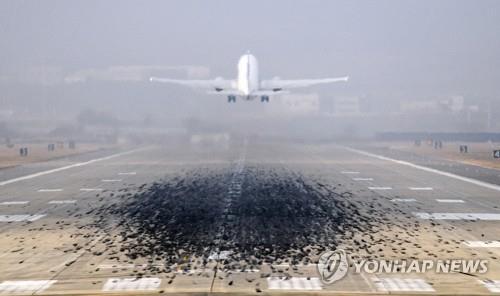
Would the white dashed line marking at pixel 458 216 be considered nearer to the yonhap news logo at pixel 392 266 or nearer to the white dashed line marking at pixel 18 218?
the yonhap news logo at pixel 392 266

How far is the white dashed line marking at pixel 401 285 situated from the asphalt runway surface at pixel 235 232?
2.5 inches

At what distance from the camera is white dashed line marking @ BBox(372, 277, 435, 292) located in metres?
14.9

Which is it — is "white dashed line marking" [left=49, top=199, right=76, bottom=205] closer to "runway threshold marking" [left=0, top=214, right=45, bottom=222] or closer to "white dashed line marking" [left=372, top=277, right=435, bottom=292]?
"runway threshold marking" [left=0, top=214, right=45, bottom=222]

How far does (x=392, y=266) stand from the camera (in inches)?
683

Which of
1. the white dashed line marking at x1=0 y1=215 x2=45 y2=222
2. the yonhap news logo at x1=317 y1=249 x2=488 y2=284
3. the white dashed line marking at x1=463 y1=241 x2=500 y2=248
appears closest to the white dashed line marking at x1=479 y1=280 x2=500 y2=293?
the yonhap news logo at x1=317 y1=249 x2=488 y2=284

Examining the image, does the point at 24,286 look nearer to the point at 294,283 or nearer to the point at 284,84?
the point at 294,283

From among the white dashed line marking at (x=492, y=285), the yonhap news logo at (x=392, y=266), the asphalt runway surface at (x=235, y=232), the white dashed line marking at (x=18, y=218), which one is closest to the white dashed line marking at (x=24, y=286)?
the asphalt runway surface at (x=235, y=232)

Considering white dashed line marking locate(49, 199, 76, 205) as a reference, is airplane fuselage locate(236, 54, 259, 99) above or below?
above

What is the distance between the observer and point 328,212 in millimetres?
28828

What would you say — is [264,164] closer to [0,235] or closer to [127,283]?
[0,235]

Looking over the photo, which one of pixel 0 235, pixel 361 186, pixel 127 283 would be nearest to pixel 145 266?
pixel 127 283

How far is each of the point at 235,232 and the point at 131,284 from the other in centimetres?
Answer: 847

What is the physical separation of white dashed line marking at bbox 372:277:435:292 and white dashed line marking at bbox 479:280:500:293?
1.77 metres

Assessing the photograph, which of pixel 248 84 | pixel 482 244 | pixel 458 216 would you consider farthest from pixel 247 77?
pixel 482 244
